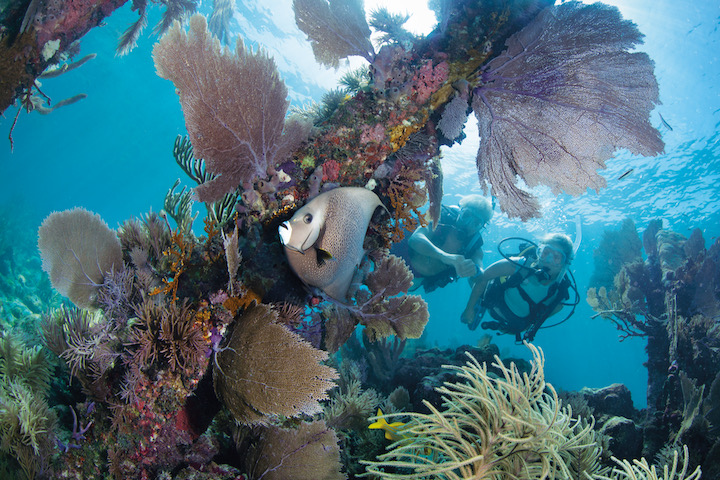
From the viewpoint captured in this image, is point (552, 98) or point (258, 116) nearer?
point (258, 116)

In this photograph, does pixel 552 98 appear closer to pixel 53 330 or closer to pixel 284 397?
pixel 284 397

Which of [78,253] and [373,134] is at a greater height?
[373,134]

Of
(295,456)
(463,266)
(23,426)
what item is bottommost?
(23,426)

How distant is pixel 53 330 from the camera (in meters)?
2.50

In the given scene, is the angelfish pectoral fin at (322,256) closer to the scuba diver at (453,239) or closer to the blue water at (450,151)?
the blue water at (450,151)

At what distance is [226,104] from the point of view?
2.24m

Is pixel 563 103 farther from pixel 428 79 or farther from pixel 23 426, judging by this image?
pixel 23 426

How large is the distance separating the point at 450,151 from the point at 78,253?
80.2 ft

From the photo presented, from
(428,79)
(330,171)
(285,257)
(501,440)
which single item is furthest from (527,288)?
(285,257)

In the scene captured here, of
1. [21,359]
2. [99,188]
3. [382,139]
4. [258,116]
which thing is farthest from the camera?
[99,188]

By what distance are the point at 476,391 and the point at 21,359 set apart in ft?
12.4

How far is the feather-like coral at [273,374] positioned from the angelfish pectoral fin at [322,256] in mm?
464

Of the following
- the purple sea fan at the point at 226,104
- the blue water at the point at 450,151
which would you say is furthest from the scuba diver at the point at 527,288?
the purple sea fan at the point at 226,104

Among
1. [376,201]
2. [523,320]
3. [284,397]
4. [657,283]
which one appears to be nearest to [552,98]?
[376,201]
